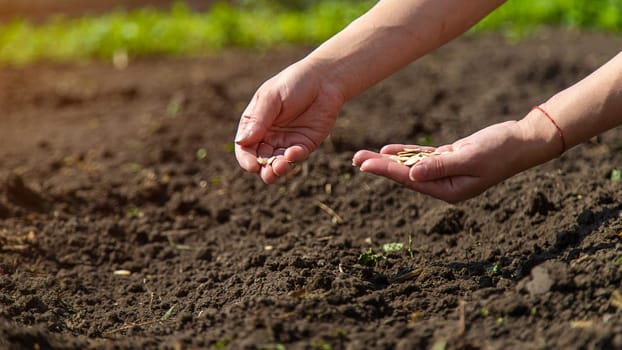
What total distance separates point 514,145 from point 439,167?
0.86ft

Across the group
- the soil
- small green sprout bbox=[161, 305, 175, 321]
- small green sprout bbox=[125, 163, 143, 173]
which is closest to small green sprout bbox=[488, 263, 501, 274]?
the soil

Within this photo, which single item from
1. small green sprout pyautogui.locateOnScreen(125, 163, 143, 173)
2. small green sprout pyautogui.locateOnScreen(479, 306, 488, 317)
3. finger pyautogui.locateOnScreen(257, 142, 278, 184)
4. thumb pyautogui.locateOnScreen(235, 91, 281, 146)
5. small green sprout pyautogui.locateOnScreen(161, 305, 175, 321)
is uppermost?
thumb pyautogui.locateOnScreen(235, 91, 281, 146)

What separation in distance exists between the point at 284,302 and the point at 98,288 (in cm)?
115

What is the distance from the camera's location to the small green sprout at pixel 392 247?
325cm

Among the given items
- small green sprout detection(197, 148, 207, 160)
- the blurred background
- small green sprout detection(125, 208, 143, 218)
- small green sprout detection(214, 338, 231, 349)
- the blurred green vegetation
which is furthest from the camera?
the blurred background

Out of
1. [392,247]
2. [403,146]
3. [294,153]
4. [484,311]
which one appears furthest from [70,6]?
[484,311]

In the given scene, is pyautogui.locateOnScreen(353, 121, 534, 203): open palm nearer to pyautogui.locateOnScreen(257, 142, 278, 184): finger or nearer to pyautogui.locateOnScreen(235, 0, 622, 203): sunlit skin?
pyautogui.locateOnScreen(235, 0, 622, 203): sunlit skin

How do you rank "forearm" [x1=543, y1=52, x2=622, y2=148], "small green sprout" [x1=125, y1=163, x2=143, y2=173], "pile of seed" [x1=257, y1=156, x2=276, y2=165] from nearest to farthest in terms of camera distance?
"forearm" [x1=543, y1=52, x2=622, y2=148], "pile of seed" [x1=257, y1=156, x2=276, y2=165], "small green sprout" [x1=125, y1=163, x2=143, y2=173]

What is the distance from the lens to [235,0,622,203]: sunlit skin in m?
2.63

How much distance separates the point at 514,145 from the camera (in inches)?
104

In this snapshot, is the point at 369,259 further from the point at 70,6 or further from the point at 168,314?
the point at 70,6

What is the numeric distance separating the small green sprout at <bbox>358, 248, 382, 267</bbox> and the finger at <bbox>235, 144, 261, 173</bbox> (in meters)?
0.54

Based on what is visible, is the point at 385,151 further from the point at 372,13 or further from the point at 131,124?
the point at 131,124

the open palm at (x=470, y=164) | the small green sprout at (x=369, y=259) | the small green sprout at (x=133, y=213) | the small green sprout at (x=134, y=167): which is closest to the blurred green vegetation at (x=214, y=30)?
the small green sprout at (x=134, y=167)
